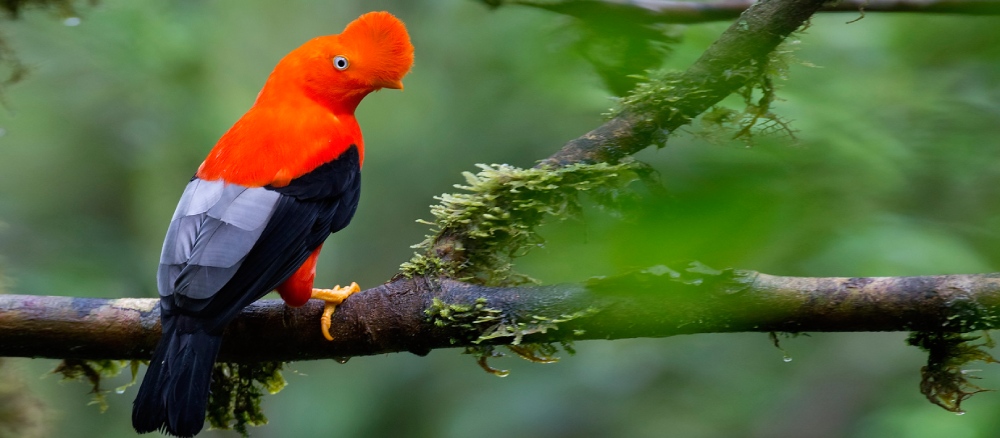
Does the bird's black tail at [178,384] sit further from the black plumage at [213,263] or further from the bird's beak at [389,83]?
the bird's beak at [389,83]

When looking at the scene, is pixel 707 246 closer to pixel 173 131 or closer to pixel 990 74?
pixel 990 74

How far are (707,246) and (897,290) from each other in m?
1.57

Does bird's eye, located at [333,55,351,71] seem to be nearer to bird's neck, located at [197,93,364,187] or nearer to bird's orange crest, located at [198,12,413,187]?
bird's orange crest, located at [198,12,413,187]

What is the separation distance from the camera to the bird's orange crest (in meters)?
2.87

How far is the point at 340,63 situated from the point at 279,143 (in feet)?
1.51

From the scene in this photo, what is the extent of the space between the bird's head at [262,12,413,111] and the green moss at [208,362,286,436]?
3.56 ft

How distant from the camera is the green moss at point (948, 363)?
6.88 ft

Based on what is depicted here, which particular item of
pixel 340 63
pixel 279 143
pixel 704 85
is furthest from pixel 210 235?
pixel 704 85

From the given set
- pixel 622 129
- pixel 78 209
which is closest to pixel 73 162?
pixel 78 209

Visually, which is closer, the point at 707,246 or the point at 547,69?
the point at 707,246

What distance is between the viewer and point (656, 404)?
20.2ft

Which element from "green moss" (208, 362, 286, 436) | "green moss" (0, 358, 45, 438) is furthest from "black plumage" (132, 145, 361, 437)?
"green moss" (0, 358, 45, 438)

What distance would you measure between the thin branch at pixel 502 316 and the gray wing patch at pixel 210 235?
0.84 ft

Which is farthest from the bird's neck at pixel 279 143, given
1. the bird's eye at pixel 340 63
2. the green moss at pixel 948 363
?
the green moss at pixel 948 363
